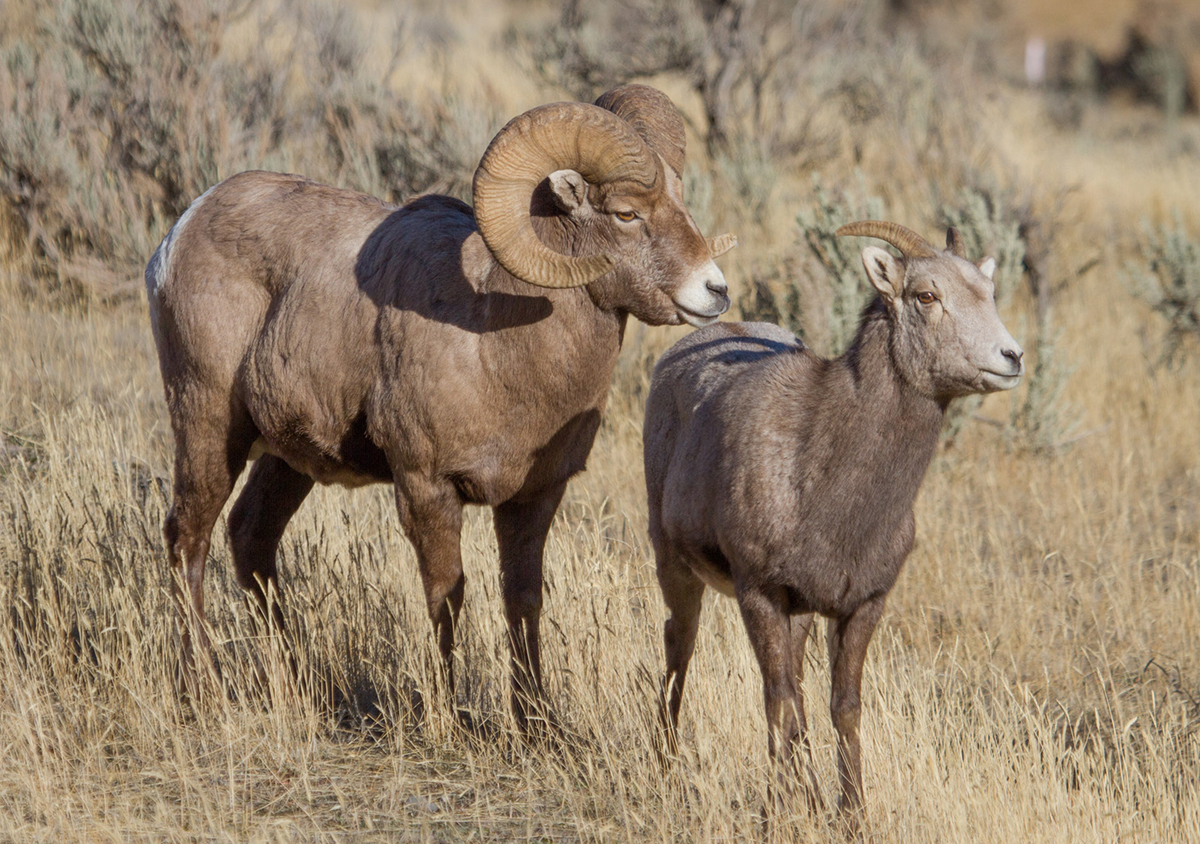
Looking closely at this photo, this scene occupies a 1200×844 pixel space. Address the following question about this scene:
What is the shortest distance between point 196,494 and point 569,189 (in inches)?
78.8

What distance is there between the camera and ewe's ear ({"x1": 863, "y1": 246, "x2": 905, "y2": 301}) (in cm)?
402

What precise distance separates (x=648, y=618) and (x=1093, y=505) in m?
4.37

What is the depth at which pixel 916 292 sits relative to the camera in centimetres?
399

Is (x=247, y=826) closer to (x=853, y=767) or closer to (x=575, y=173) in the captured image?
(x=853, y=767)

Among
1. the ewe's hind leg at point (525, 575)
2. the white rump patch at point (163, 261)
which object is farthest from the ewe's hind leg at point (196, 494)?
the ewe's hind leg at point (525, 575)

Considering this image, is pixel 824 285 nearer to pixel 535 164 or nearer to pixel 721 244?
pixel 721 244

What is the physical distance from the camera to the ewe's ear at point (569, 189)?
4181 mm

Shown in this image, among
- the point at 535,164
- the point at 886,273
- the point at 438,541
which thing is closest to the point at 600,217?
the point at 535,164

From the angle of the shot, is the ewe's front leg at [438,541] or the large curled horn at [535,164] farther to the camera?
the ewe's front leg at [438,541]

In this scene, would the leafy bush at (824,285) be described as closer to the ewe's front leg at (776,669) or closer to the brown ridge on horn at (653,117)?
the brown ridge on horn at (653,117)

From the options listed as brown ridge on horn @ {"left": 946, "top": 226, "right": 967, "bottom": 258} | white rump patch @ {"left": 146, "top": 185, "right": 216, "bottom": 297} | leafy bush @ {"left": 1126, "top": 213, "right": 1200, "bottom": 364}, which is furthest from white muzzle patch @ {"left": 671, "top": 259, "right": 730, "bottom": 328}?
leafy bush @ {"left": 1126, "top": 213, "right": 1200, "bottom": 364}

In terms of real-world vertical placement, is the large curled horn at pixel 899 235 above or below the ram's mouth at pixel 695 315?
above

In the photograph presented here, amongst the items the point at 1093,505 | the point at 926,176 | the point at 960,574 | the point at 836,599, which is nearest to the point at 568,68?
the point at 926,176

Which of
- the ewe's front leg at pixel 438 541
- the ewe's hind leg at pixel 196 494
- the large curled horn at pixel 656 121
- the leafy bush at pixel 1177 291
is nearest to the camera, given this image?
the ewe's front leg at pixel 438 541
